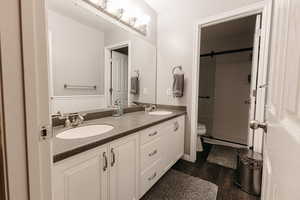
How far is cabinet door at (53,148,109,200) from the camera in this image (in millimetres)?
751

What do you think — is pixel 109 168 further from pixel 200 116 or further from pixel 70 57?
pixel 200 116

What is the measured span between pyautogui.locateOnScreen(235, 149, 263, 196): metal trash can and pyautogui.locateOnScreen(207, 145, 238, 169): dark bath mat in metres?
0.48

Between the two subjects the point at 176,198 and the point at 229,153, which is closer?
the point at 176,198

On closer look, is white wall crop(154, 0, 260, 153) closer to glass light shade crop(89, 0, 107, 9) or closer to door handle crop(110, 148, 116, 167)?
glass light shade crop(89, 0, 107, 9)

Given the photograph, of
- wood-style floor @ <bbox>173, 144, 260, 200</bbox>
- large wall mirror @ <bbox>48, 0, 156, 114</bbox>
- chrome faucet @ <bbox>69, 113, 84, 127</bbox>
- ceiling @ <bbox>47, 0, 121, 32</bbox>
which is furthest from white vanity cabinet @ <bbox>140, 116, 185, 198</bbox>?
ceiling @ <bbox>47, 0, 121, 32</bbox>

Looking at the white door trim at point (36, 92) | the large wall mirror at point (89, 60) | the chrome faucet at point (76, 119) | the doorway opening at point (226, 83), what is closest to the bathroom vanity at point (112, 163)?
the chrome faucet at point (76, 119)

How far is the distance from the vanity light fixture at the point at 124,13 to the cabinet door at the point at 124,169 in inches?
55.6

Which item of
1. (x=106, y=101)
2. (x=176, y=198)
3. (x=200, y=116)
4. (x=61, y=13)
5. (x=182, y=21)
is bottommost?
(x=176, y=198)

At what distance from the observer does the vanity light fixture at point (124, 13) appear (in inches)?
61.5

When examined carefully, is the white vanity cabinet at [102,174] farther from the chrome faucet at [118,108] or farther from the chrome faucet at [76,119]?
the chrome faucet at [118,108]

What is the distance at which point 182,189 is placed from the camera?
1.63 meters

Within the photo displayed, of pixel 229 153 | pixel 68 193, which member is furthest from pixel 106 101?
pixel 229 153

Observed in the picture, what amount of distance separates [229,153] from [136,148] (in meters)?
2.08

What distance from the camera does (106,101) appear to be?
1.75 m
